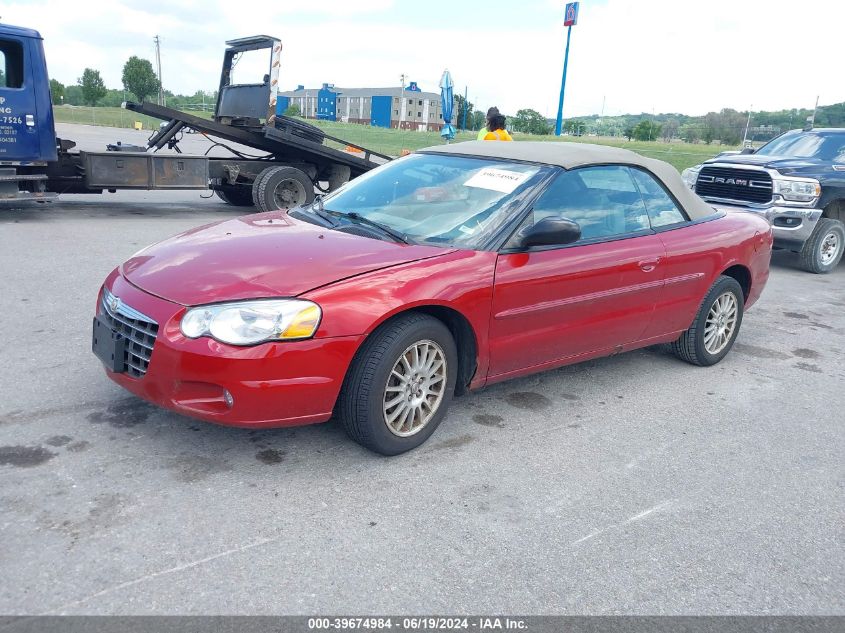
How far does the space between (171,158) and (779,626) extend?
1032cm

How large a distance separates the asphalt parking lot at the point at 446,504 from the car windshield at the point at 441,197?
109 centimetres

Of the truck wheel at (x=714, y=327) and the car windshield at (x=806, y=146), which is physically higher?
the car windshield at (x=806, y=146)

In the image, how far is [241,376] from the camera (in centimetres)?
307

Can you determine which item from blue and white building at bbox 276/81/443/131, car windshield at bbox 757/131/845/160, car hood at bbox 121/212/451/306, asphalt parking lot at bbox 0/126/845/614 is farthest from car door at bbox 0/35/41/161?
blue and white building at bbox 276/81/443/131

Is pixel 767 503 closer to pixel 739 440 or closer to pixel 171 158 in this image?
pixel 739 440

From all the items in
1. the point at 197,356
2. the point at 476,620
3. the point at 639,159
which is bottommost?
the point at 476,620

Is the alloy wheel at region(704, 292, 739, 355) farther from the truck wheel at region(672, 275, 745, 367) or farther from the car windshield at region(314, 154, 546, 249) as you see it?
the car windshield at region(314, 154, 546, 249)

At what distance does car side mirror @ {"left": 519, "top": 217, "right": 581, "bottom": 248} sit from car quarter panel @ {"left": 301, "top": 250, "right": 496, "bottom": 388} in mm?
225

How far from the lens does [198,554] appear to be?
269 centimetres

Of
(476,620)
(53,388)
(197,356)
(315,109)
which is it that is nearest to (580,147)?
(197,356)

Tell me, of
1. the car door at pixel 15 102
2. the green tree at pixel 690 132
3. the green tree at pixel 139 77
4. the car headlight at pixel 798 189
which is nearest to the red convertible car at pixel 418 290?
the car headlight at pixel 798 189

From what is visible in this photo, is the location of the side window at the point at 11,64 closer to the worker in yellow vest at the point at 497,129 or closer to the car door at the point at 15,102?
the car door at the point at 15,102

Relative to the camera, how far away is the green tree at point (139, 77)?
76562 millimetres

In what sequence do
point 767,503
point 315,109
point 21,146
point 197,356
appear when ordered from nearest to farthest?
point 197,356 < point 767,503 < point 21,146 < point 315,109
